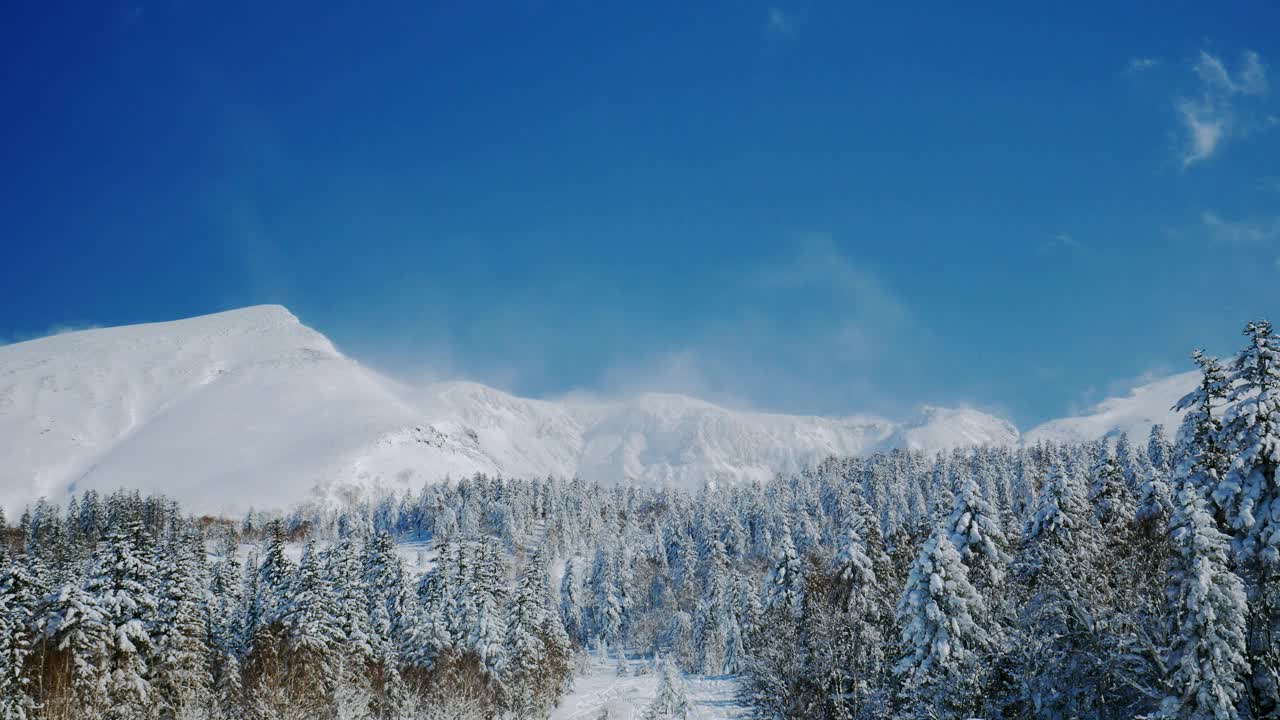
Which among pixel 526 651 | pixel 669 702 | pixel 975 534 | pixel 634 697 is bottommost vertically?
pixel 634 697

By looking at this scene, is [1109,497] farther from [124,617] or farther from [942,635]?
[124,617]

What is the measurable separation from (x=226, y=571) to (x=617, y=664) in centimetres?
4798

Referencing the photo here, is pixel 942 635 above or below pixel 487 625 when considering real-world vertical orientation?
below

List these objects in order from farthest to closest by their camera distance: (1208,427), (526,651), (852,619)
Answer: (526,651) → (852,619) → (1208,427)

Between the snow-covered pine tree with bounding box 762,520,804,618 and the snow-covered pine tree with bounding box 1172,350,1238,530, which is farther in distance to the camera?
the snow-covered pine tree with bounding box 762,520,804,618

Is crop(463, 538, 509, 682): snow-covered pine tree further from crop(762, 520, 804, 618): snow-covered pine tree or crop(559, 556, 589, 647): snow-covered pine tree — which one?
crop(559, 556, 589, 647): snow-covered pine tree

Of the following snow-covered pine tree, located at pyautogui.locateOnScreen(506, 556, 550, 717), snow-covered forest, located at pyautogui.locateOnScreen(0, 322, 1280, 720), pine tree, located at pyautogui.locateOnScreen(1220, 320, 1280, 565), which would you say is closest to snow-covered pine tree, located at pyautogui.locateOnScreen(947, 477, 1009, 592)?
snow-covered forest, located at pyautogui.locateOnScreen(0, 322, 1280, 720)

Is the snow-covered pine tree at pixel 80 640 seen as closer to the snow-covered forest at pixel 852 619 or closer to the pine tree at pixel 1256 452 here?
the snow-covered forest at pixel 852 619

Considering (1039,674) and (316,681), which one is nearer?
(1039,674)

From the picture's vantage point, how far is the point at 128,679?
31.3 m

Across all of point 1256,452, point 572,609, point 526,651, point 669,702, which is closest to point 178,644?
point 526,651

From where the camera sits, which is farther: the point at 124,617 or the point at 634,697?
the point at 634,697

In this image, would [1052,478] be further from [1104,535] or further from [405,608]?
[405,608]

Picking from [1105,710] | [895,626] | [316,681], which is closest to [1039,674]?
[1105,710]
